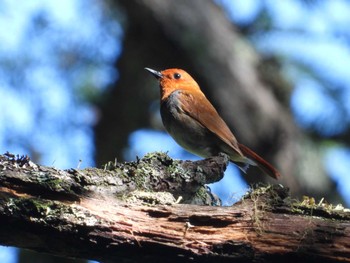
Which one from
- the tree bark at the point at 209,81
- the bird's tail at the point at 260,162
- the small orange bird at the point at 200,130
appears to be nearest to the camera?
the bird's tail at the point at 260,162

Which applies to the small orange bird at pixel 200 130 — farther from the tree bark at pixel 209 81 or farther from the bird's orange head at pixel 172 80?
the tree bark at pixel 209 81

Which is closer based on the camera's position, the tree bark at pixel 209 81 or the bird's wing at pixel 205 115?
the bird's wing at pixel 205 115

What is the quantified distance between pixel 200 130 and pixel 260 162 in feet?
2.05

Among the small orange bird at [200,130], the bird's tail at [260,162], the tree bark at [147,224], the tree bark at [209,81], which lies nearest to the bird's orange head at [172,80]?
the small orange bird at [200,130]

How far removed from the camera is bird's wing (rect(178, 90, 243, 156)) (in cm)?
598

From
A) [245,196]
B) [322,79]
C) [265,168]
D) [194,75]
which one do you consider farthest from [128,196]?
[322,79]

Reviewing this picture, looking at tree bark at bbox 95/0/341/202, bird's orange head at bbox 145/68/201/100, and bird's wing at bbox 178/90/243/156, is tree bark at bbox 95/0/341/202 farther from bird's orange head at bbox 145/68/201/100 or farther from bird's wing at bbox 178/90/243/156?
bird's wing at bbox 178/90/243/156

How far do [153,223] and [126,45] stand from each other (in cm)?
521

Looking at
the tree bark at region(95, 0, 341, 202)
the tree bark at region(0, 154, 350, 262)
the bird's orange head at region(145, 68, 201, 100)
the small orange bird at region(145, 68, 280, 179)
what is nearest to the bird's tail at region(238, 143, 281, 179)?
the small orange bird at region(145, 68, 280, 179)

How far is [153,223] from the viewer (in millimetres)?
3297

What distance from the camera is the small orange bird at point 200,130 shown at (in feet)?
19.4

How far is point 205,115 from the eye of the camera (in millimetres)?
6281

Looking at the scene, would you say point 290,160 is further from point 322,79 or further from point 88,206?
point 88,206

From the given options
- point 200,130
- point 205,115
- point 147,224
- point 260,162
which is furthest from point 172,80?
point 147,224
